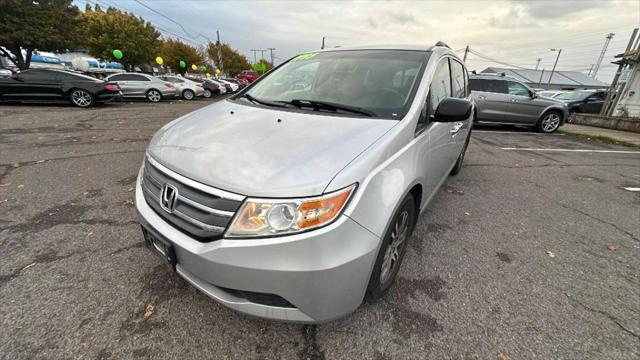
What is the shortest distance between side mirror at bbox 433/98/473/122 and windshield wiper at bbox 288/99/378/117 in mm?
553

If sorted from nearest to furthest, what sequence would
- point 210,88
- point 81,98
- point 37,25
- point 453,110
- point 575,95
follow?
1. point 453,110
2. point 81,98
3. point 575,95
4. point 37,25
5. point 210,88

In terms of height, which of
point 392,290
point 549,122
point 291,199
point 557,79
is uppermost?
point 557,79

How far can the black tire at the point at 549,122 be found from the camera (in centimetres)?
920

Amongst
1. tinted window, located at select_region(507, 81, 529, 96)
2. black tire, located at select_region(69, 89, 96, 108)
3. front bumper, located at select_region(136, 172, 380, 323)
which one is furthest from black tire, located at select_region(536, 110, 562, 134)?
black tire, located at select_region(69, 89, 96, 108)

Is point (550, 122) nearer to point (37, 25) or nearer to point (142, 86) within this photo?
point (142, 86)

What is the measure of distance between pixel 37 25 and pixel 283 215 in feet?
78.6

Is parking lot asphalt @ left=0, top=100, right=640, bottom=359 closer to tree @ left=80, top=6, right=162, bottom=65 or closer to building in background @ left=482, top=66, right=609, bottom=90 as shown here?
tree @ left=80, top=6, right=162, bottom=65

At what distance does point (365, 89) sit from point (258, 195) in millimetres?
1392

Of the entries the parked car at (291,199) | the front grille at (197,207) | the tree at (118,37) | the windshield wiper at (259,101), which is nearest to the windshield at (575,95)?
the parked car at (291,199)

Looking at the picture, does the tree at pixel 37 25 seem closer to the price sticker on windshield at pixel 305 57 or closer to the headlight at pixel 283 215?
the price sticker on windshield at pixel 305 57

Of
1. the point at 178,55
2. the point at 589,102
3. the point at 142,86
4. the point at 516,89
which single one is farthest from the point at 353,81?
the point at 178,55

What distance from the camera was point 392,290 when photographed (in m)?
2.07

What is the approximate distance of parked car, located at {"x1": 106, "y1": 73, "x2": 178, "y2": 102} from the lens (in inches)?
541

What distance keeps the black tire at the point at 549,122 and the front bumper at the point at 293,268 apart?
428 inches
